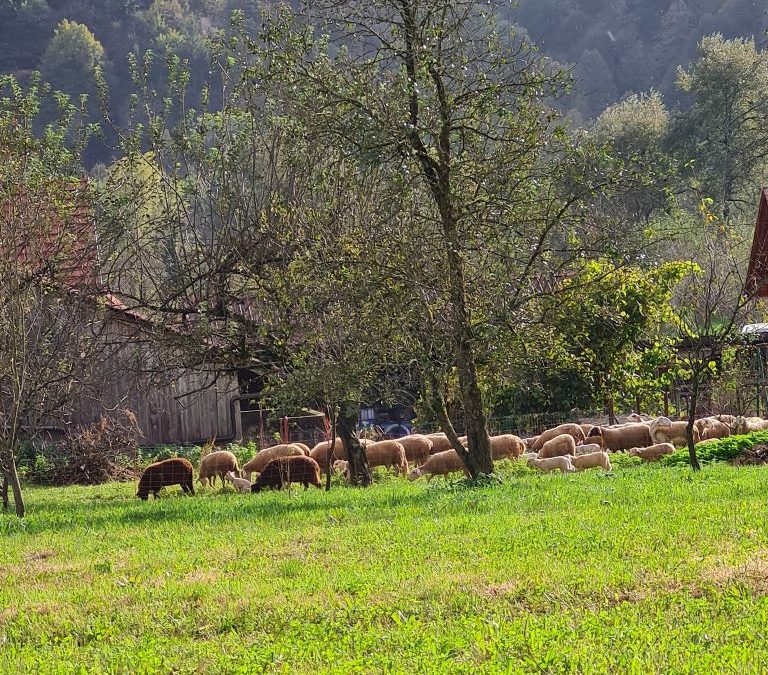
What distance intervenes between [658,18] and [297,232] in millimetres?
120384

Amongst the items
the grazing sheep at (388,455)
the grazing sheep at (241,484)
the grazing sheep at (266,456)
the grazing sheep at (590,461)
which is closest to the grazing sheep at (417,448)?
the grazing sheep at (388,455)

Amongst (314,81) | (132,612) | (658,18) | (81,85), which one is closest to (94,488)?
(314,81)

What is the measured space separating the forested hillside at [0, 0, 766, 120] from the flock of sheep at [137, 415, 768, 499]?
8574 centimetres

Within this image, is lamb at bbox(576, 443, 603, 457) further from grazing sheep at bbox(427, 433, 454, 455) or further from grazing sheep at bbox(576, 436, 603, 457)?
grazing sheep at bbox(427, 433, 454, 455)

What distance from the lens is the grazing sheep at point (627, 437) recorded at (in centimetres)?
2278

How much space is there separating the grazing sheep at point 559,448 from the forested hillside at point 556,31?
87.6 metres

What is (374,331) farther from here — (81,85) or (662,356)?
(81,85)

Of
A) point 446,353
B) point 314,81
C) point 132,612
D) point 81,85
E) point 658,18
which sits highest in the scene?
point 658,18

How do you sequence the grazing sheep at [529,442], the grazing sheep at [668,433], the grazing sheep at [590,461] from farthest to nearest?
the grazing sheep at [529,442], the grazing sheep at [668,433], the grazing sheep at [590,461]

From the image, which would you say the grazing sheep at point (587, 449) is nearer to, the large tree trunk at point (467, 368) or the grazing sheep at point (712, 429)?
the grazing sheep at point (712, 429)

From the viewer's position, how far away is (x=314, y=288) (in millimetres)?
17078

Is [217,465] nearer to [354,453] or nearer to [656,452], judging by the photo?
[354,453]

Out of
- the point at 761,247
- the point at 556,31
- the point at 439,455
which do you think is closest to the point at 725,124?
the point at 761,247

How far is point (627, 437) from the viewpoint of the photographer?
22859mm
